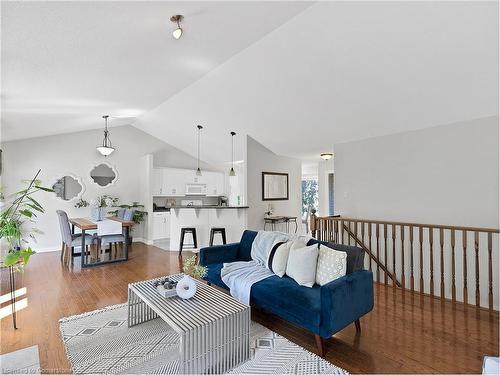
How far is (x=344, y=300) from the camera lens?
2.27 metres

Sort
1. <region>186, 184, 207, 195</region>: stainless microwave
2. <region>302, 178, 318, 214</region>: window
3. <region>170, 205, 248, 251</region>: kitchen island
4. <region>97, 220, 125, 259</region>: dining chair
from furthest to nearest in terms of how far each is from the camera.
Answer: <region>302, 178, 318, 214</region>: window < <region>186, 184, 207, 195</region>: stainless microwave < <region>170, 205, 248, 251</region>: kitchen island < <region>97, 220, 125, 259</region>: dining chair

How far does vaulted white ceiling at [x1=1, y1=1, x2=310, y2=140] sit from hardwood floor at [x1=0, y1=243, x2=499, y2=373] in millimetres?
2501

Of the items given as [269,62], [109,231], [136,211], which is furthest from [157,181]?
[269,62]

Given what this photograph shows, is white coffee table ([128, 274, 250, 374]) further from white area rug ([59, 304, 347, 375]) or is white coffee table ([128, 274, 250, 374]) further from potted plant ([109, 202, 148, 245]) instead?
potted plant ([109, 202, 148, 245])

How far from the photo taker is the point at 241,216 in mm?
5617

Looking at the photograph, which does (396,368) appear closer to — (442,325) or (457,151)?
(442,325)

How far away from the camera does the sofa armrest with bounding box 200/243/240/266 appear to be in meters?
3.55

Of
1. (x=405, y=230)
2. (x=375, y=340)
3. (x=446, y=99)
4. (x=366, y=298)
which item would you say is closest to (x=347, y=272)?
(x=366, y=298)

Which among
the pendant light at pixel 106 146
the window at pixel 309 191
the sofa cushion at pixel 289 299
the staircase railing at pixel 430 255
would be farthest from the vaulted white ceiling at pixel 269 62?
the window at pixel 309 191

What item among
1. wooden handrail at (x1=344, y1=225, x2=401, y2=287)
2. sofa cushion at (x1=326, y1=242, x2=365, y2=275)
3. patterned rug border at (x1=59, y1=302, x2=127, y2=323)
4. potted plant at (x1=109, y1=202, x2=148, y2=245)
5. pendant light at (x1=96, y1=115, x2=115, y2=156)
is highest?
pendant light at (x1=96, y1=115, x2=115, y2=156)

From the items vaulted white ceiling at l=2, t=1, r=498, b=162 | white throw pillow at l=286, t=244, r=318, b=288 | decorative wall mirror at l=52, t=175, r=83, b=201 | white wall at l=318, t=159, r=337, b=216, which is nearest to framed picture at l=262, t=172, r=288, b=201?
white wall at l=318, t=159, r=337, b=216

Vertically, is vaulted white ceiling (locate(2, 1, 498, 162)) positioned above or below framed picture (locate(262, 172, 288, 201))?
above

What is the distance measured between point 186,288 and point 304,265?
1121 millimetres

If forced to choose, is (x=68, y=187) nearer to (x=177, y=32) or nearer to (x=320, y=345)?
(x=177, y=32)
